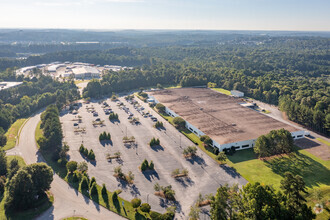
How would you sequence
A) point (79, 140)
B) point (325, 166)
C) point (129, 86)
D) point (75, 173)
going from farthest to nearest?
1. point (129, 86)
2. point (79, 140)
3. point (325, 166)
4. point (75, 173)

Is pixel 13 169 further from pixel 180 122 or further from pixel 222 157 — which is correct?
pixel 180 122

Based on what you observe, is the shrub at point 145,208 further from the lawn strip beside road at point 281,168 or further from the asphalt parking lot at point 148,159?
the lawn strip beside road at point 281,168

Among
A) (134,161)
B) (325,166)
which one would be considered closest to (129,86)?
(134,161)

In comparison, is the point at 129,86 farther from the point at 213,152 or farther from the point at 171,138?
the point at 213,152

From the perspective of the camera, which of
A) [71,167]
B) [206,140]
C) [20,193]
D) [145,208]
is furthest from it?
[206,140]

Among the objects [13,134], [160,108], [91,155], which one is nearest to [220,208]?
[91,155]
